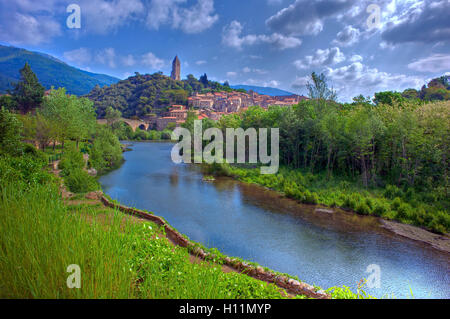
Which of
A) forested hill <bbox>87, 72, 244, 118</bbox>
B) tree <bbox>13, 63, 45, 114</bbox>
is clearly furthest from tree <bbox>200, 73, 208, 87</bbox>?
tree <bbox>13, 63, 45, 114</bbox>

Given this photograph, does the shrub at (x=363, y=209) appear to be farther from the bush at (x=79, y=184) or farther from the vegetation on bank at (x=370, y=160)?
the bush at (x=79, y=184)

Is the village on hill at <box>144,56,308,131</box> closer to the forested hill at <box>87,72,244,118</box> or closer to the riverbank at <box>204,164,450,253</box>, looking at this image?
the forested hill at <box>87,72,244,118</box>

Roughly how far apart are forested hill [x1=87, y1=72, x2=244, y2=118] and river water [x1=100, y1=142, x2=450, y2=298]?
71.0 metres

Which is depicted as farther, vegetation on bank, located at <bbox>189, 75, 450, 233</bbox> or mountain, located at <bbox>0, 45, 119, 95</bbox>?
mountain, located at <bbox>0, 45, 119, 95</bbox>

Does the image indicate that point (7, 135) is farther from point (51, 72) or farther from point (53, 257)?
point (51, 72)

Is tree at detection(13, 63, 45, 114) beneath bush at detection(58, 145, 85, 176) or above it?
above

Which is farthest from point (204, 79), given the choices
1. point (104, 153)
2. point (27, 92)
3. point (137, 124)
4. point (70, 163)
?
point (70, 163)

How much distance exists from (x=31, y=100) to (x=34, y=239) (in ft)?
116

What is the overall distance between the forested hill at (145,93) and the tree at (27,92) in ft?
148

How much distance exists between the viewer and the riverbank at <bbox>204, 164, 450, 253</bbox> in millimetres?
9664

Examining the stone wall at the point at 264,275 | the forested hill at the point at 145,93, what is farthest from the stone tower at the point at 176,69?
the stone wall at the point at 264,275

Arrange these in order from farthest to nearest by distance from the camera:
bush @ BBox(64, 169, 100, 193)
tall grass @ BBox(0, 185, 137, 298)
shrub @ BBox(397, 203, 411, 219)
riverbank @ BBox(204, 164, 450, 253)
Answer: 1. bush @ BBox(64, 169, 100, 193)
2. shrub @ BBox(397, 203, 411, 219)
3. riverbank @ BBox(204, 164, 450, 253)
4. tall grass @ BBox(0, 185, 137, 298)
